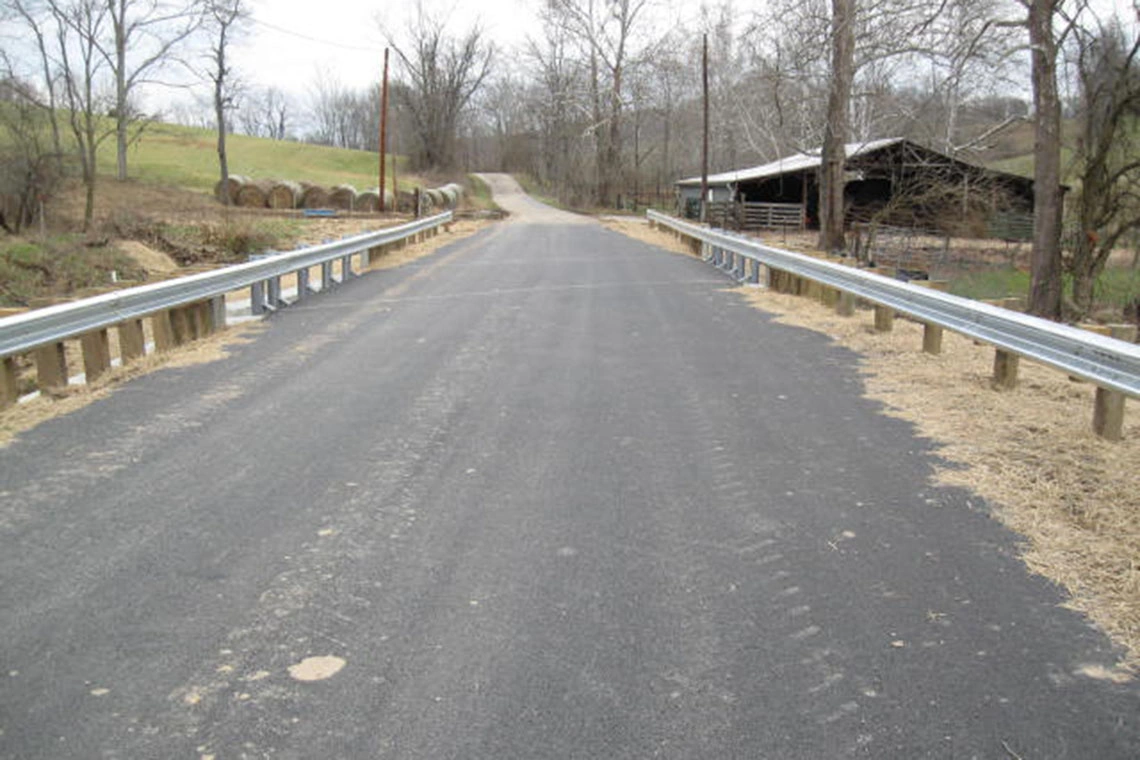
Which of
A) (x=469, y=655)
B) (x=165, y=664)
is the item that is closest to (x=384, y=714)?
(x=469, y=655)

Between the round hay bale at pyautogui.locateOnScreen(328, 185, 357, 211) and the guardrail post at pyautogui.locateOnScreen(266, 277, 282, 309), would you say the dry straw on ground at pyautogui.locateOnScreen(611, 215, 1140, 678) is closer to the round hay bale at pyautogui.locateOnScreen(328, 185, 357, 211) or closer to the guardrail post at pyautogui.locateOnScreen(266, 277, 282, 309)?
the guardrail post at pyautogui.locateOnScreen(266, 277, 282, 309)

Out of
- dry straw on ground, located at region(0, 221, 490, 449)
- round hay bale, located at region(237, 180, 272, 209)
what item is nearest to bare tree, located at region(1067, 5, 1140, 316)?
dry straw on ground, located at region(0, 221, 490, 449)

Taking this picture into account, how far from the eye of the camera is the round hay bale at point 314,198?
4997 cm

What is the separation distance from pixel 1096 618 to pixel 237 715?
3.15 meters

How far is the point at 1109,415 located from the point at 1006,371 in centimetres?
151

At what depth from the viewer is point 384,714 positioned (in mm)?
2984

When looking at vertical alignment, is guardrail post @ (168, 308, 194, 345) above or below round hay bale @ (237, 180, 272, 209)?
below

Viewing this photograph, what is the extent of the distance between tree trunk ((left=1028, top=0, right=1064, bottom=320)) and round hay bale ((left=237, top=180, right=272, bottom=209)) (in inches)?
1645

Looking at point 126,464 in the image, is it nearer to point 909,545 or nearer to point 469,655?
point 469,655

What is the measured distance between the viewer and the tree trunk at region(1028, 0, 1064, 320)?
16.5m

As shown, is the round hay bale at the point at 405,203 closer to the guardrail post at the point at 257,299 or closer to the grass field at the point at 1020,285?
the grass field at the point at 1020,285

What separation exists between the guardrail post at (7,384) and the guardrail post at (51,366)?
1.06ft

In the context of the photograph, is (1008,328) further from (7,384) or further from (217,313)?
(217,313)

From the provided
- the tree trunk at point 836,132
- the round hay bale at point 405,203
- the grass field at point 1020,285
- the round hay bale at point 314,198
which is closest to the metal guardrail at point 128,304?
the tree trunk at point 836,132
